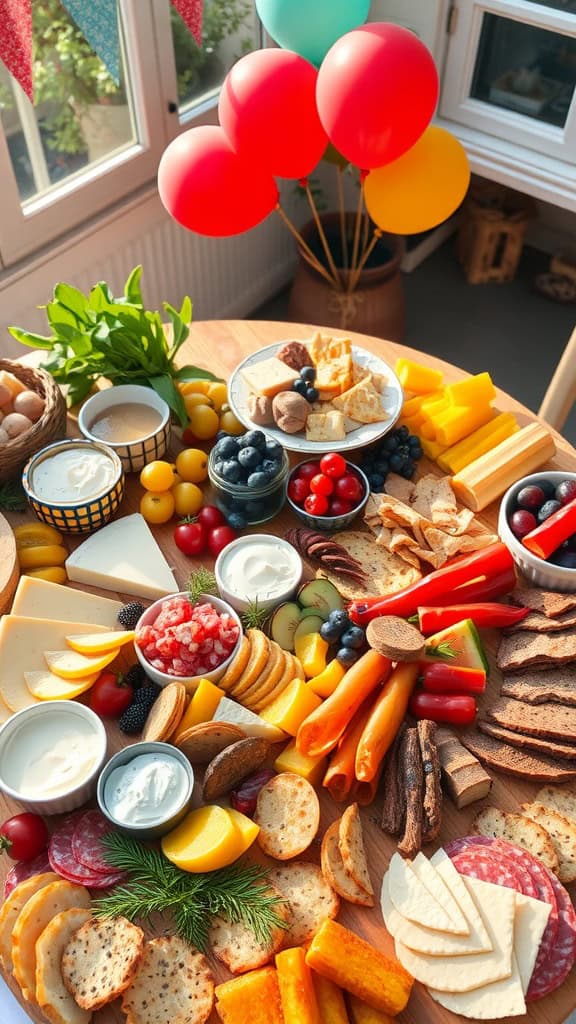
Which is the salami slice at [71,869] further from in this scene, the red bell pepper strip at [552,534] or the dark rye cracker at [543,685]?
the red bell pepper strip at [552,534]

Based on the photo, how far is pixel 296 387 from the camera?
250 centimetres

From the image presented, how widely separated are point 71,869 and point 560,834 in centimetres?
96

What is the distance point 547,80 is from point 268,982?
3204mm

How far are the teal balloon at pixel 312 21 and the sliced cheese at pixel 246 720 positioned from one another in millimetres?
1840

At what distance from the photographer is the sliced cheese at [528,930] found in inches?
63.7

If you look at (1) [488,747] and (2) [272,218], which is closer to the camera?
(1) [488,747]

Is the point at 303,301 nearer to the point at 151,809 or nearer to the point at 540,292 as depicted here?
the point at 540,292

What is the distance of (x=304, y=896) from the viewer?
Result: 5.71ft

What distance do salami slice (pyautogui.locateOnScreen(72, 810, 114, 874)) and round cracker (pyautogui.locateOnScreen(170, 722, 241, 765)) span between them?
0.21m

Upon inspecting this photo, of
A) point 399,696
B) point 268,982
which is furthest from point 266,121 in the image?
point 268,982

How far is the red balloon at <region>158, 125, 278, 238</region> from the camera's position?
2.42 m

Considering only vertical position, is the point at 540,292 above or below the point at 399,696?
below

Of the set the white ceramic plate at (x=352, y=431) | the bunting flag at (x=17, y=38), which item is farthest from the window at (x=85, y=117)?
the white ceramic plate at (x=352, y=431)

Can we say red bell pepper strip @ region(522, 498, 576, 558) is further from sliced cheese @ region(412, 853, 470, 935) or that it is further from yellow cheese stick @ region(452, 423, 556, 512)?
sliced cheese @ region(412, 853, 470, 935)
